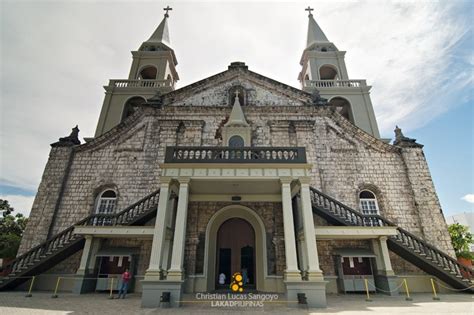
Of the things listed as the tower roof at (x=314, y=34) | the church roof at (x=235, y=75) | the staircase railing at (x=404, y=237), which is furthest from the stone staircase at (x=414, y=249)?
the tower roof at (x=314, y=34)

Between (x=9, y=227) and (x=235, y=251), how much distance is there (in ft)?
→ 82.1

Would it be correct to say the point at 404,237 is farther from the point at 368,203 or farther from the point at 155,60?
the point at 155,60

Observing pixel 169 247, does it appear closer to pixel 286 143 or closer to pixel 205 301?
pixel 205 301

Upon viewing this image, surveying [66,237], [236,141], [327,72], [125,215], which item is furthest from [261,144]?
[327,72]

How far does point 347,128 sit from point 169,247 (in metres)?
13.0

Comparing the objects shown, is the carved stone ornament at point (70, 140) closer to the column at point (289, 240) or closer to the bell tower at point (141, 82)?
the bell tower at point (141, 82)

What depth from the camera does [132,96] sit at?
19250 millimetres

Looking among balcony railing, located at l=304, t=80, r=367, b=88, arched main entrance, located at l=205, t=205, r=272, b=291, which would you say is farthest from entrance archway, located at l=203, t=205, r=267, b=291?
balcony railing, located at l=304, t=80, r=367, b=88

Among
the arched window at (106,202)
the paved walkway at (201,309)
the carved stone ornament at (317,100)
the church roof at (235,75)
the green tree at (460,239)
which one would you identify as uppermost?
the church roof at (235,75)

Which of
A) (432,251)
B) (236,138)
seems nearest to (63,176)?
(236,138)

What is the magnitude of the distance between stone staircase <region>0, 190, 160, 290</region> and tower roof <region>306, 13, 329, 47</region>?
70.0 feet

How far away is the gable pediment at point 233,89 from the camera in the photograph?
16.7 metres

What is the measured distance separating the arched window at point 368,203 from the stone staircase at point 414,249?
148 cm

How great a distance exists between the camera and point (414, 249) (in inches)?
440
